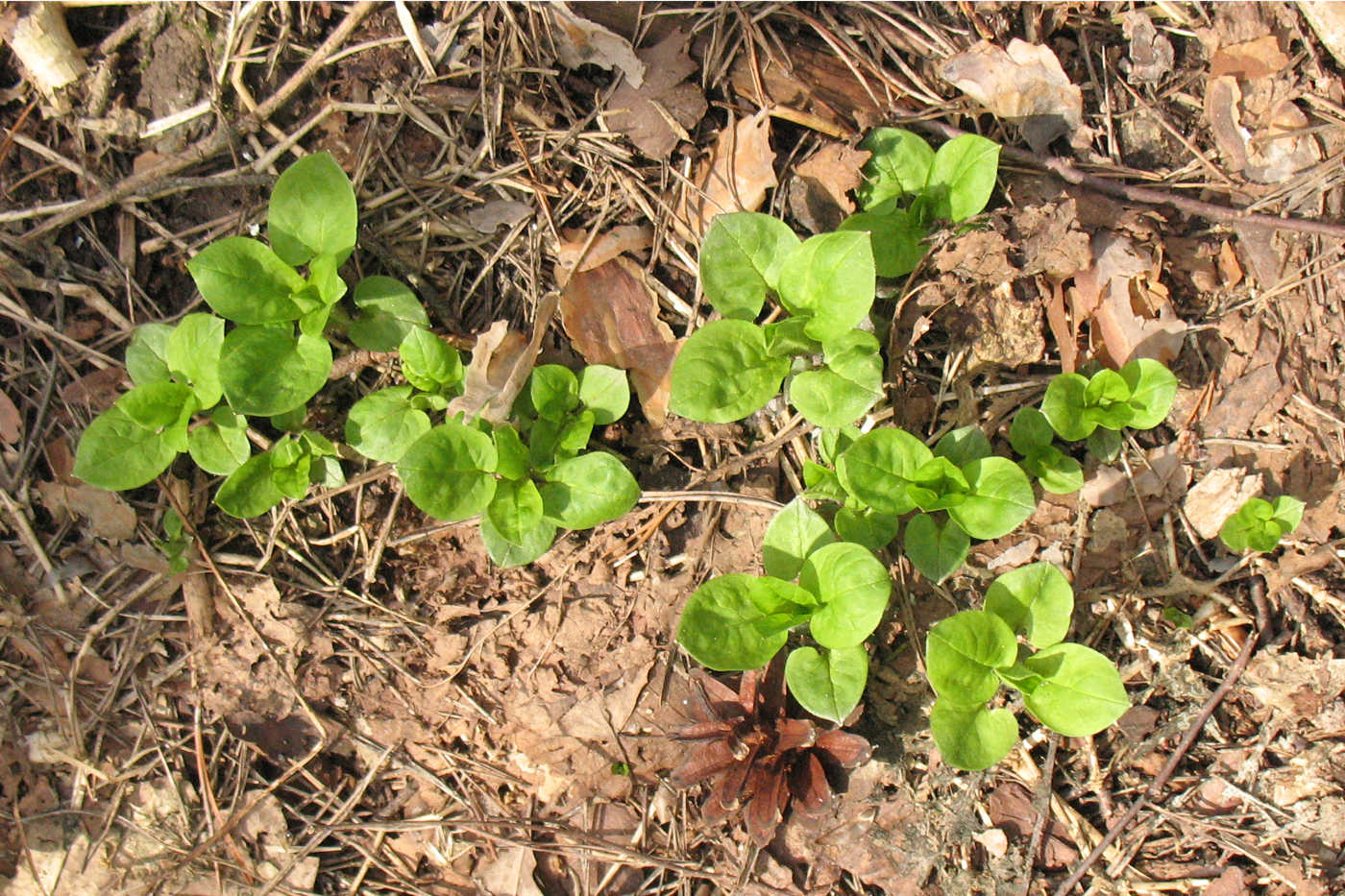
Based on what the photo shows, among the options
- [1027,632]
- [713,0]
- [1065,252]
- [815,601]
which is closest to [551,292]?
[713,0]

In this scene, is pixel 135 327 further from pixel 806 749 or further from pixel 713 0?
pixel 806 749

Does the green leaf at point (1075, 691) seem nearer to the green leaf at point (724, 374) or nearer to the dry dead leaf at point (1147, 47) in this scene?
the green leaf at point (724, 374)

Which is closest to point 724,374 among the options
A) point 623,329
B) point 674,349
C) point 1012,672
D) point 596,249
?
point 674,349

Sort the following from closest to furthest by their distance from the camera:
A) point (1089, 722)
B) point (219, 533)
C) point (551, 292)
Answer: point (1089, 722)
point (551, 292)
point (219, 533)

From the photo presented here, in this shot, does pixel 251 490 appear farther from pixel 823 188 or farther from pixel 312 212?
pixel 823 188

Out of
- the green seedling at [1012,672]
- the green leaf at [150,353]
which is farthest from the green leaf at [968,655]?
the green leaf at [150,353]

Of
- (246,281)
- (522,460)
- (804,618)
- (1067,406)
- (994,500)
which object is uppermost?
(246,281)

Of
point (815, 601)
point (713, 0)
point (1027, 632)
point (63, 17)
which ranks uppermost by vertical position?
point (63, 17)
